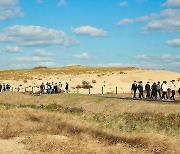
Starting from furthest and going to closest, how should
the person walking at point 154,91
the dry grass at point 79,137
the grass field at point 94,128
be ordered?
1. the person walking at point 154,91
2. the grass field at point 94,128
3. the dry grass at point 79,137

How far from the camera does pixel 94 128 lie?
23.9 m

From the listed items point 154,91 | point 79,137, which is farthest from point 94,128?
point 154,91

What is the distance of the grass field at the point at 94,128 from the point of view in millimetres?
19031

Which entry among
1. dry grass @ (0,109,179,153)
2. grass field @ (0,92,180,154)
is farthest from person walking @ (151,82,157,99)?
dry grass @ (0,109,179,153)

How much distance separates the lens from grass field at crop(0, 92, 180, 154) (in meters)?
19.0

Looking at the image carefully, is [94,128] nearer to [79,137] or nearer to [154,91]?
[79,137]

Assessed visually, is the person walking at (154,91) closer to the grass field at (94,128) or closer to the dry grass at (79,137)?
the grass field at (94,128)

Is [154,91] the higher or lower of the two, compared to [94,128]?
higher

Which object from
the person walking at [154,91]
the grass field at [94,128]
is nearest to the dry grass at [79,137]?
the grass field at [94,128]

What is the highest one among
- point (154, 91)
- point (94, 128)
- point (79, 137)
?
point (154, 91)

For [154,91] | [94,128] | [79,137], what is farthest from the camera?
[154,91]

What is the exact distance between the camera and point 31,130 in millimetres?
23656

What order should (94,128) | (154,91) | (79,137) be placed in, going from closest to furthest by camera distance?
(79,137), (94,128), (154,91)

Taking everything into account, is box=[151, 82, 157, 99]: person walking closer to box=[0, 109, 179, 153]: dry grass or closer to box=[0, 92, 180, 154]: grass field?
box=[0, 92, 180, 154]: grass field
